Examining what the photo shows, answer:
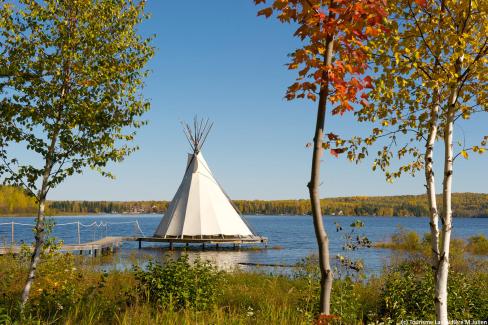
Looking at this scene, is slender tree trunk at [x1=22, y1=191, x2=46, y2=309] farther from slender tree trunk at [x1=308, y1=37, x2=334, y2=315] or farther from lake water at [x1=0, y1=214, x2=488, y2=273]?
slender tree trunk at [x1=308, y1=37, x2=334, y2=315]

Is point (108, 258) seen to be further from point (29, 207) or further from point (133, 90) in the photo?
point (29, 207)

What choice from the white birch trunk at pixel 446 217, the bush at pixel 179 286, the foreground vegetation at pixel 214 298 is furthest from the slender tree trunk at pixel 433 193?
the bush at pixel 179 286

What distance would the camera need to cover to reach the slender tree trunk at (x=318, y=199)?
385 centimetres

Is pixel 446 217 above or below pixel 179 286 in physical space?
above

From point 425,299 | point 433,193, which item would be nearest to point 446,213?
point 433,193

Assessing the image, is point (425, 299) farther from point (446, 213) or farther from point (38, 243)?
point (38, 243)

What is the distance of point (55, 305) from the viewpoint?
8.40 meters

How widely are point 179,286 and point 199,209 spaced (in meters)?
29.7

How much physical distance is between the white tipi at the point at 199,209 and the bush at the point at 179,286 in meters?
29.0

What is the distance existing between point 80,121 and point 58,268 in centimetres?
371

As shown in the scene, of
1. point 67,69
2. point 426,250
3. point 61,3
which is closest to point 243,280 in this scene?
point 67,69

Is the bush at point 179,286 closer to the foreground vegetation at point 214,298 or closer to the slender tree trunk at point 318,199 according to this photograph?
the foreground vegetation at point 214,298

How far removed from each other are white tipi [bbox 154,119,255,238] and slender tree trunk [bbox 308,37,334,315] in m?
34.3

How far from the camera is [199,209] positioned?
38.2 metres
